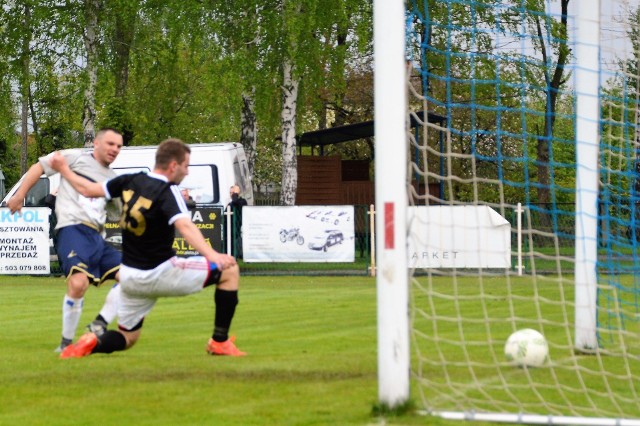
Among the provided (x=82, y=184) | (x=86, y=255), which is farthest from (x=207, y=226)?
(x=82, y=184)

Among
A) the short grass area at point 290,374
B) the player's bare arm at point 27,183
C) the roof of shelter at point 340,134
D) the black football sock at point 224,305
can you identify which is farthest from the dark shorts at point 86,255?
the roof of shelter at point 340,134

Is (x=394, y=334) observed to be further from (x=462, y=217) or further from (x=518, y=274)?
(x=462, y=217)

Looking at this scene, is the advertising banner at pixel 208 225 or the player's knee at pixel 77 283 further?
the advertising banner at pixel 208 225

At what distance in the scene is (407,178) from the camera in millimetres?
6934

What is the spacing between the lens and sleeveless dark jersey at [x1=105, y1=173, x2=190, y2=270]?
344 inches

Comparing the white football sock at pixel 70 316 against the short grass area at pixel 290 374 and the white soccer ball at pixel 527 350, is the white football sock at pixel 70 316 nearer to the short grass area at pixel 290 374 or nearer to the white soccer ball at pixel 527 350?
the short grass area at pixel 290 374

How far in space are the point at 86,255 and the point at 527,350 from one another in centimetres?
397

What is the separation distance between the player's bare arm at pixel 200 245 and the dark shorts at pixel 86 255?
6.80 feet

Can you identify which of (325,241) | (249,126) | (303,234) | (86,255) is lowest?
(325,241)

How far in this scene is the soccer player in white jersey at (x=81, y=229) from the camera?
1018 cm

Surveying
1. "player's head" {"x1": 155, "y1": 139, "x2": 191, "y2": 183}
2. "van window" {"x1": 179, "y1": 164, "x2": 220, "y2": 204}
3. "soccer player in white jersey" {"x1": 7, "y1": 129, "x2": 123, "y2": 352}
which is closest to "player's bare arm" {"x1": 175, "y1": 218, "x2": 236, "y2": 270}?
"player's head" {"x1": 155, "y1": 139, "x2": 191, "y2": 183}

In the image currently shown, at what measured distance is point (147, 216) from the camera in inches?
346

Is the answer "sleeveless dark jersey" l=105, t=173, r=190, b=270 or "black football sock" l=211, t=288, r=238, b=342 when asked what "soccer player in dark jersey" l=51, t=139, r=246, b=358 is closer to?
"sleeveless dark jersey" l=105, t=173, r=190, b=270

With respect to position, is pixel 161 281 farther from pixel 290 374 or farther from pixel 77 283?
pixel 77 283
